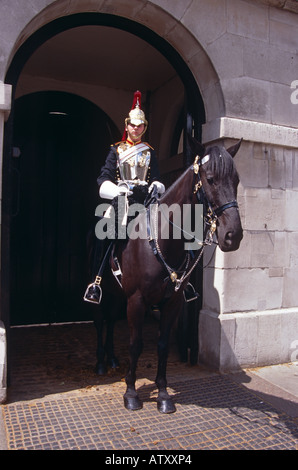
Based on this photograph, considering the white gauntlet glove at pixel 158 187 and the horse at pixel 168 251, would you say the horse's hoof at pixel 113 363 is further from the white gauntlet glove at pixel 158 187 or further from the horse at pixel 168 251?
the white gauntlet glove at pixel 158 187

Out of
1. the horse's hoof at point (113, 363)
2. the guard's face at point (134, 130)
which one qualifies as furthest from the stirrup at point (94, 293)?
the guard's face at point (134, 130)

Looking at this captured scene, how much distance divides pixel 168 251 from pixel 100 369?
5.79ft

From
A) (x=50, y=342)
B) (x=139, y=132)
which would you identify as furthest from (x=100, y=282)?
(x=50, y=342)

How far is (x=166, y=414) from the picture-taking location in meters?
3.59

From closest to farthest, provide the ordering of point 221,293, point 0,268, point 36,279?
point 0,268 → point 221,293 → point 36,279

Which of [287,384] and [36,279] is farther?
[36,279]

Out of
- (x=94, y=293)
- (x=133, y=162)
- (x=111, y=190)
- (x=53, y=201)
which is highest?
(x=133, y=162)

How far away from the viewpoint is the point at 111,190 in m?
3.72

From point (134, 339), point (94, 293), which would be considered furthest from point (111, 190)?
point (134, 339)

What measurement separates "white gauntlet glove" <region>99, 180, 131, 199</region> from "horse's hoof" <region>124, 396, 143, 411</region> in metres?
1.83

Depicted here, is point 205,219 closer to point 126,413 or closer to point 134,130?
point 134,130

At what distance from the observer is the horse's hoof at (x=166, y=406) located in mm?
3604

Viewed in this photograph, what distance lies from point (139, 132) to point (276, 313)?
2.74 metres

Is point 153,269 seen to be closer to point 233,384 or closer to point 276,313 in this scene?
point 233,384
